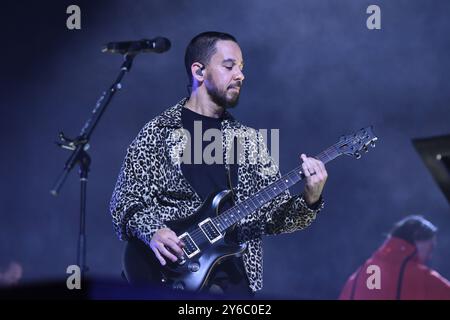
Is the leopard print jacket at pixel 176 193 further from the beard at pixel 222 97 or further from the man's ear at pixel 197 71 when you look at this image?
the man's ear at pixel 197 71

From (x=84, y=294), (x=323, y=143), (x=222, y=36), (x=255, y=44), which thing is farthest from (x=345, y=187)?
(x=84, y=294)

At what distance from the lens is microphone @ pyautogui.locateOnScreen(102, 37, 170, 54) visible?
13.1 ft

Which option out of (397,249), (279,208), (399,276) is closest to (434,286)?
(399,276)

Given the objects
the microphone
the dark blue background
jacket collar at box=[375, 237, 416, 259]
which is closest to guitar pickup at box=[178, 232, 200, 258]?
the microphone

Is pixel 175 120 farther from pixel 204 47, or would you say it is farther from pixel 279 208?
pixel 279 208

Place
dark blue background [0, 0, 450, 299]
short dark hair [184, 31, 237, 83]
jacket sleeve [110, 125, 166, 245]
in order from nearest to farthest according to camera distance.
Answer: jacket sleeve [110, 125, 166, 245] < short dark hair [184, 31, 237, 83] < dark blue background [0, 0, 450, 299]

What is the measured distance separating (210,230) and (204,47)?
2.95 feet

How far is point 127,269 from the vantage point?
3354 millimetres

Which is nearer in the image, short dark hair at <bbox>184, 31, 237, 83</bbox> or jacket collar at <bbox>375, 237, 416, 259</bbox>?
short dark hair at <bbox>184, 31, 237, 83</bbox>

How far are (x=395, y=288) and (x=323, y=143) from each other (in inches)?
49.7

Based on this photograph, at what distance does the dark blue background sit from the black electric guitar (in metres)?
1.67

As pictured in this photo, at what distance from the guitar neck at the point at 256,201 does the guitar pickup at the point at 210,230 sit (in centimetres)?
2

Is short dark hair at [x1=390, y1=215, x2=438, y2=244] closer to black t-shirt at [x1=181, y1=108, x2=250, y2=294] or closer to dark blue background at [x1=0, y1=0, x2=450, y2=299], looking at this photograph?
dark blue background at [x1=0, y1=0, x2=450, y2=299]

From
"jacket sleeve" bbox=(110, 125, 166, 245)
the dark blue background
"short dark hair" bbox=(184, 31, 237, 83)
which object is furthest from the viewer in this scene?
the dark blue background
